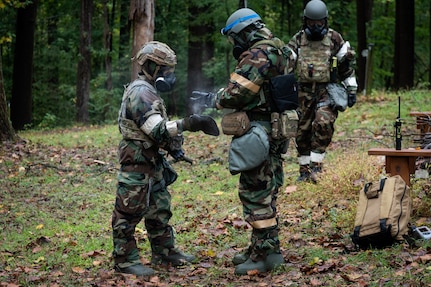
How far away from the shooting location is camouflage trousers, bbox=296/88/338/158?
30.3 feet

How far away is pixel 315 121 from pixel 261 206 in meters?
3.50

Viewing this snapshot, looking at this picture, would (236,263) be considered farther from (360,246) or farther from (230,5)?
(230,5)

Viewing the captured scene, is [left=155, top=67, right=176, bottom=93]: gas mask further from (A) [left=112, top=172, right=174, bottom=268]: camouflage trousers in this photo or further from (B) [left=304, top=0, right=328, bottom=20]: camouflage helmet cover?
(B) [left=304, top=0, right=328, bottom=20]: camouflage helmet cover

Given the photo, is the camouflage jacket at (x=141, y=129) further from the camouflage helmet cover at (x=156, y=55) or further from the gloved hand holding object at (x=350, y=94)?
the gloved hand holding object at (x=350, y=94)

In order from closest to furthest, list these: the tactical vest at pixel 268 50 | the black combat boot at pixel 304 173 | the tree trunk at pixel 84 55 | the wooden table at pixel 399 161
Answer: the tactical vest at pixel 268 50 → the wooden table at pixel 399 161 → the black combat boot at pixel 304 173 → the tree trunk at pixel 84 55

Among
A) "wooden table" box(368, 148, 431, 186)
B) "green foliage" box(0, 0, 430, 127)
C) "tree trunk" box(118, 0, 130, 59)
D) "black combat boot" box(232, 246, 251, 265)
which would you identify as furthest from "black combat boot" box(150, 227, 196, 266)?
"tree trunk" box(118, 0, 130, 59)

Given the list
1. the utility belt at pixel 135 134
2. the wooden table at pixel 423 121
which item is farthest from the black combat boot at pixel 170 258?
the wooden table at pixel 423 121

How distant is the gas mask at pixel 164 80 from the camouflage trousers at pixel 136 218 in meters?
0.95

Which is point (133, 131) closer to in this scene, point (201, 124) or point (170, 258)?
point (201, 124)

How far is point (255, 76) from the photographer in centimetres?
582

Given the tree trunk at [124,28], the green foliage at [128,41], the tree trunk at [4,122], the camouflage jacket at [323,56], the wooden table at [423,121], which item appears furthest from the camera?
the tree trunk at [124,28]

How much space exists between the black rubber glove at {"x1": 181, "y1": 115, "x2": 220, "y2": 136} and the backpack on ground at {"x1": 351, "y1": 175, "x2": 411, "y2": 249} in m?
1.74

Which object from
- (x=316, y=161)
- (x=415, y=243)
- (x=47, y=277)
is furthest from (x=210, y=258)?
(x=316, y=161)

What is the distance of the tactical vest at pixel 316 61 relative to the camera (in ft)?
30.2
